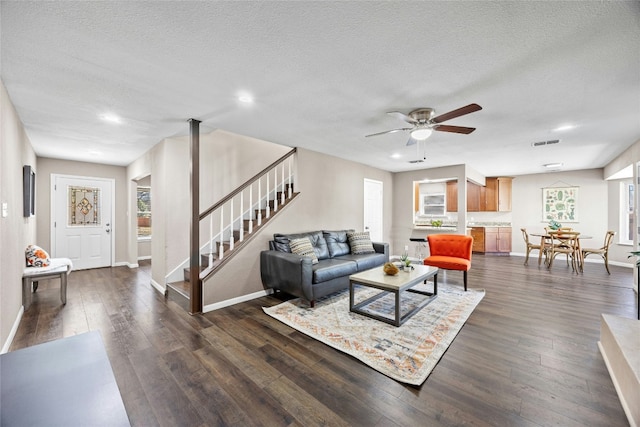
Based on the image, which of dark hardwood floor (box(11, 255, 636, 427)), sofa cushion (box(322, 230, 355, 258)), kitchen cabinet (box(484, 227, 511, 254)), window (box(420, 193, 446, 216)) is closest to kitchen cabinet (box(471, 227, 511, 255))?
kitchen cabinet (box(484, 227, 511, 254))

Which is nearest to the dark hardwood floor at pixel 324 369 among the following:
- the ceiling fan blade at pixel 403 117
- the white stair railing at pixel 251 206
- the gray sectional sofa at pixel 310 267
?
the gray sectional sofa at pixel 310 267

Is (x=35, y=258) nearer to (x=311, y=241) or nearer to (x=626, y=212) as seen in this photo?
(x=311, y=241)

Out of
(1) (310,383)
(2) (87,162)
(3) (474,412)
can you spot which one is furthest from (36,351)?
(2) (87,162)

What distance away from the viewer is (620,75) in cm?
230

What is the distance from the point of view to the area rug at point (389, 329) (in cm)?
230

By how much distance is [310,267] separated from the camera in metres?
3.58

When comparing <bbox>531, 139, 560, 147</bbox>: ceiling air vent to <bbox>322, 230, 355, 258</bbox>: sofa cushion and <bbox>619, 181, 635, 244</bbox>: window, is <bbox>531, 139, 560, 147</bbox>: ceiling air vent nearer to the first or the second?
<bbox>322, 230, 355, 258</bbox>: sofa cushion

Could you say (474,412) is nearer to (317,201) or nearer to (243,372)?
(243,372)

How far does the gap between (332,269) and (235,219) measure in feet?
6.59

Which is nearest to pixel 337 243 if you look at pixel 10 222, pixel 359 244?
pixel 359 244

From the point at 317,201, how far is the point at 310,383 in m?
3.62

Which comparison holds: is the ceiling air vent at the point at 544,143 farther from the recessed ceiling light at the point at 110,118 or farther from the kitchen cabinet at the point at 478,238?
the recessed ceiling light at the point at 110,118

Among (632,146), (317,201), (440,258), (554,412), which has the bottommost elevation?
(554,412)

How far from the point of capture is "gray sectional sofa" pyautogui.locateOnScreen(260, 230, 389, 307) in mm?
3574
